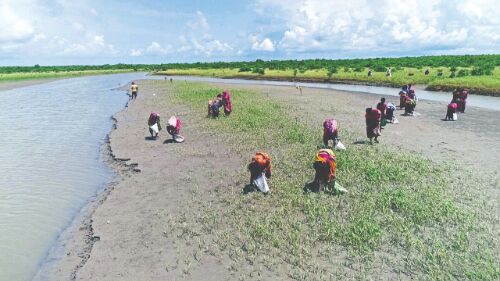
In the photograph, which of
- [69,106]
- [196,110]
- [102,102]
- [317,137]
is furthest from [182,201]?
[102,102]

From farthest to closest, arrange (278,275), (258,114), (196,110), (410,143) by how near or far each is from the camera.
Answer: (196,110)
(258,114)
(410,143)
(278,275)

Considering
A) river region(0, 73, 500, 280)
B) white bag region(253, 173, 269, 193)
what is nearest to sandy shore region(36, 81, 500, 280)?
river region(0, 73, 500, 280)

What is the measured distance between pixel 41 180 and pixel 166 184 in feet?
17.7

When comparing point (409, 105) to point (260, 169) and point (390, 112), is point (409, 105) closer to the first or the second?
point (390, 112)

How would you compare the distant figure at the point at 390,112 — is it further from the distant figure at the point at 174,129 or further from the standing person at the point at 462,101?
the distant figure at the point at 174,129

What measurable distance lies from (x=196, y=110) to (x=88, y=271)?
21.8m

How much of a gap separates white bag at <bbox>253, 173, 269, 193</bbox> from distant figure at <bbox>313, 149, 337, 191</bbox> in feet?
4.83

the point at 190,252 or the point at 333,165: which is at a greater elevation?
the point at 333,165

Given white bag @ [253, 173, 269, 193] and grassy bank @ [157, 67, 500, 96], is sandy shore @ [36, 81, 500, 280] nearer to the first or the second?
white bag @ [253, 173, 269, 193]

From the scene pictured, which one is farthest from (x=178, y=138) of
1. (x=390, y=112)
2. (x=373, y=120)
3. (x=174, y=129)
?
(x=390, y=112)

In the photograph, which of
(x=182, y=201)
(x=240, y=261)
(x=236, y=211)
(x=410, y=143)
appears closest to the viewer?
(x=240, y=261)

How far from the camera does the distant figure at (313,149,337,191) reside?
11.1 m

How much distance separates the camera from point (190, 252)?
877 cm

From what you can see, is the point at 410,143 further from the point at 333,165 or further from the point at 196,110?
the point at 196,110
